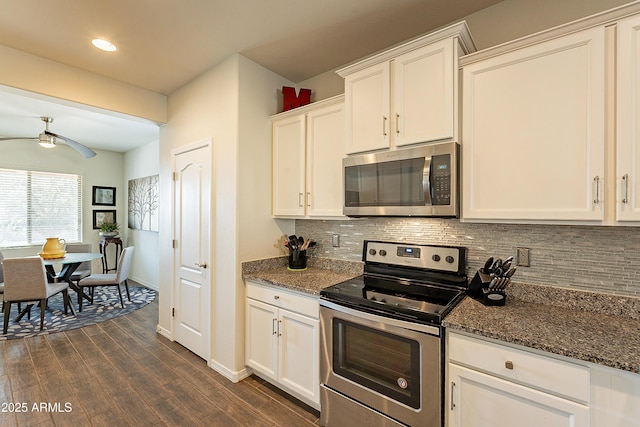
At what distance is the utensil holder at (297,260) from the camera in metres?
2.65

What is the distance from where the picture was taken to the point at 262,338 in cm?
237

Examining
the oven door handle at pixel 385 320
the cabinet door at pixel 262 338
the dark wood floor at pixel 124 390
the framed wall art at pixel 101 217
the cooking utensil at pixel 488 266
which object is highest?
the framed wall art at pixel 101 217

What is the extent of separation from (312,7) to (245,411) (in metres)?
2.85

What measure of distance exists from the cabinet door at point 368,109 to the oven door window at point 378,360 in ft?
3.94

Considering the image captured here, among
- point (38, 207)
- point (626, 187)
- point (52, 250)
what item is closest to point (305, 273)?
point (626, 187)

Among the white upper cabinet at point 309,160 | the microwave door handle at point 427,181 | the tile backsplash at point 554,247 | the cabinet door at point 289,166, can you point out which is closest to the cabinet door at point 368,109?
the white upper cabinet at point 309,160

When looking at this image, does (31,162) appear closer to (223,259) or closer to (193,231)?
(193,231)

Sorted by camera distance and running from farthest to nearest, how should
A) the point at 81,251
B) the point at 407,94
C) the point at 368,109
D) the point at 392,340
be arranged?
the point at 81,251 → the point at 368,109 → the point at 407,94 → the point at 392,340

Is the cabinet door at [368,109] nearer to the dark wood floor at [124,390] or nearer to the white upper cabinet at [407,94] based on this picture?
the white upper cabinet at [407,94]

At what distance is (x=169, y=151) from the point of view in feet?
10.9

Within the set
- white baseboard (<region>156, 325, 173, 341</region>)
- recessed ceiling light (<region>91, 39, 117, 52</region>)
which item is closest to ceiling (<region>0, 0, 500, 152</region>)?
recessed ceiling light (<region>91, 39, 117, 52</region>)

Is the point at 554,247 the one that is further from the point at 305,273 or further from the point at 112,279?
the point at 112,279

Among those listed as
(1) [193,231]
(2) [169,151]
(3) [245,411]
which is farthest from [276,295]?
(2) [169,151]

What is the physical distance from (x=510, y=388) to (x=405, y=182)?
3.84ft
